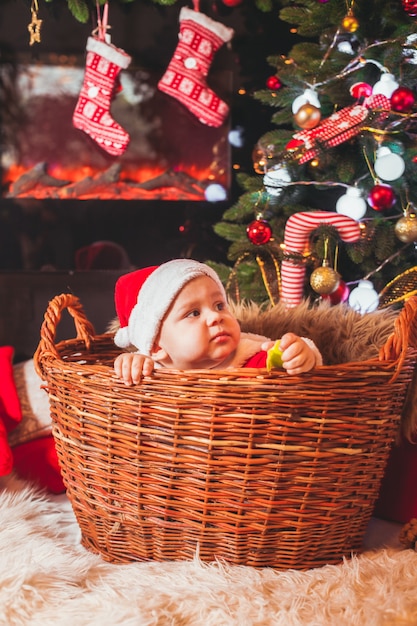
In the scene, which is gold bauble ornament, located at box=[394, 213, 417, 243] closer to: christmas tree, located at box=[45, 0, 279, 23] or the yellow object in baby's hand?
the yellow object in baby's hand

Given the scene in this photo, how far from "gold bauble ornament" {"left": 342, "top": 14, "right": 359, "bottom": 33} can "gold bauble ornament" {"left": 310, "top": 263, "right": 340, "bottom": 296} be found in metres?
0.58

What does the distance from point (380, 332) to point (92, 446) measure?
581 millimetres

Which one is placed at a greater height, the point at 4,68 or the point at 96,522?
the point at 4,68

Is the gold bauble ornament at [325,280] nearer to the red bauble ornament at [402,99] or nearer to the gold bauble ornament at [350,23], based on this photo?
the red bauble ornament at [402,99]

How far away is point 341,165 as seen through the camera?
1.63 meters

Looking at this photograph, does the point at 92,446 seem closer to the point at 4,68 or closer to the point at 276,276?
the point at 276,276

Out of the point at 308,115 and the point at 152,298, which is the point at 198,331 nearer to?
the point at 152,298

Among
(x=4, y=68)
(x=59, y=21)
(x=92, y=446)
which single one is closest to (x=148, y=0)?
(x=59, y=21)

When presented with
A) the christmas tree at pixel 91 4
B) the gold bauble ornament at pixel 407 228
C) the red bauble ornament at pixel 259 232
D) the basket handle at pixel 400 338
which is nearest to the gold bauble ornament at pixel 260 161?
the red bauble ornament at pixel 259 232

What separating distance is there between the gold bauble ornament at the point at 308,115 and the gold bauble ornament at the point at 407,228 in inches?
12.5

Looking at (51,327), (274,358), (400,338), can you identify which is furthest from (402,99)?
(51,327)

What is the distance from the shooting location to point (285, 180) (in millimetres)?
1682

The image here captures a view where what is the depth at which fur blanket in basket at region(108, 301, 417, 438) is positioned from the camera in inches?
47.3

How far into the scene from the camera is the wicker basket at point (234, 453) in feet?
2.94
